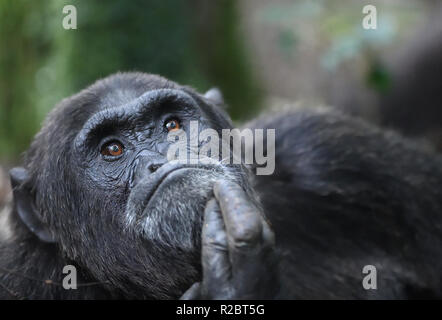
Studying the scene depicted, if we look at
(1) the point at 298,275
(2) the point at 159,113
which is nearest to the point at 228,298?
(2) the point at 159,113

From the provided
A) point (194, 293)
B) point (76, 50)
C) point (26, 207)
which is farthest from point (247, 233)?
point (76, 50)

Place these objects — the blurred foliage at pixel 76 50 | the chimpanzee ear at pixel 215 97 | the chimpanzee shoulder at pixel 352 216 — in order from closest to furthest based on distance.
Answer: the chimpanzee ear at pixel 215 97 < the chimpanzee shoulder at pixel 352 216 < the blurred foliage at pixel 76 50

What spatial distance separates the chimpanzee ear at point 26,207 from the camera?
15.2 ft

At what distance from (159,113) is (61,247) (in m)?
1.16

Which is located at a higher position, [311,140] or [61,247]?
[311,140]

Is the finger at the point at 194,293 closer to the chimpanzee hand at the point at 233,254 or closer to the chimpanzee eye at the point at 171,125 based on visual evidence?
the chimpanzee hand at the point at 233,254

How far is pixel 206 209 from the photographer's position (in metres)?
3.57

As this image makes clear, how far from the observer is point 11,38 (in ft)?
34.9

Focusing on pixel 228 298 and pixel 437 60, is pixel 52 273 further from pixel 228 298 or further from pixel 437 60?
pixel 437 60

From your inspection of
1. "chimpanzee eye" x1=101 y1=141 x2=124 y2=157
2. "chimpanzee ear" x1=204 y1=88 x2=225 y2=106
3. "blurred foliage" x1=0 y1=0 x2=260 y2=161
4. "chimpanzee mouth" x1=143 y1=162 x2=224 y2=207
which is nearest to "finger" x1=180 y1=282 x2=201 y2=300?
"chimpanzee mouth" x1=143 y1=162 x2=224 y2=207

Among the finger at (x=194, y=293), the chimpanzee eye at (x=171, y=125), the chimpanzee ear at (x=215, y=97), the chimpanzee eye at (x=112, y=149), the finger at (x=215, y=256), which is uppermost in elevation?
the chimpanzee ear at (x=215, y=97)

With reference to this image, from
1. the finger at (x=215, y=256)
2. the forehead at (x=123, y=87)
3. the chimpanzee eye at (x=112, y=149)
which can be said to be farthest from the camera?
the forehead at (x=123, y=87)

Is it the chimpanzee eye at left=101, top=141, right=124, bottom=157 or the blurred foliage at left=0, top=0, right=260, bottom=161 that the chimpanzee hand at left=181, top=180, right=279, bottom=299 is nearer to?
the chimpanzee eye at left=101, top=141, right=124, bottom=157

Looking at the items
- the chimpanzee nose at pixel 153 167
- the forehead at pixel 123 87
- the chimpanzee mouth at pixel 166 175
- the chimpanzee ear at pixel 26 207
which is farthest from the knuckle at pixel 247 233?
the chimpanzee ear at pixel 26 207
